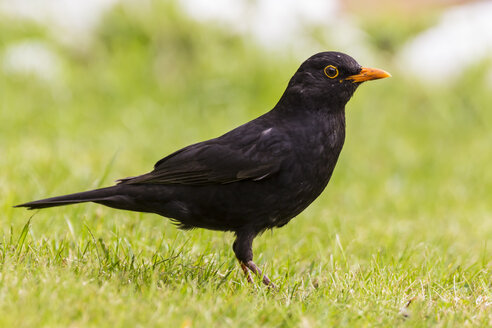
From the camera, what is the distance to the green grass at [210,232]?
3.03m

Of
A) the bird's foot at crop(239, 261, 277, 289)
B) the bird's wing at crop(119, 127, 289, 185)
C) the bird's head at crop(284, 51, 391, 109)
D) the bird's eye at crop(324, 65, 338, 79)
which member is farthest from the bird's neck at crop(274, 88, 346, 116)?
the bird's foot at crop(239, 261, 277, 289)

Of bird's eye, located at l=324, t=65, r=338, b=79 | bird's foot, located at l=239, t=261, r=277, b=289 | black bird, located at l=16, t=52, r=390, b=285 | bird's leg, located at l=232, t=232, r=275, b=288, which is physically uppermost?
bird's eye, located at l=324, t=65, r=338, b=79

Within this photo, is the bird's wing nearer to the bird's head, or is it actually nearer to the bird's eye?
the bird's head

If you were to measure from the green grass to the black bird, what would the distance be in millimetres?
219

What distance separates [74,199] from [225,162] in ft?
2.63

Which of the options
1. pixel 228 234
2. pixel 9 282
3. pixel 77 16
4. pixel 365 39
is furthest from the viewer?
pixel 365 39

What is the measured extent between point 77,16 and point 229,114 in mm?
2702

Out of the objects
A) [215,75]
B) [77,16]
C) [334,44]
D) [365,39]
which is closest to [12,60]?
[77,16]

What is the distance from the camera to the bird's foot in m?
3.56

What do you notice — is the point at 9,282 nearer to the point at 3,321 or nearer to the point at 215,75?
the point at 3,321

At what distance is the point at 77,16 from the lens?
30.5ft

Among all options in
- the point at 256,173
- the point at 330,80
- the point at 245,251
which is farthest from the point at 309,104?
the point at 245,251

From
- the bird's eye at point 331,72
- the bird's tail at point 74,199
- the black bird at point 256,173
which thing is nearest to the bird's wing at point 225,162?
the black bird at point 256,173

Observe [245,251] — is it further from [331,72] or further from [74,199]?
[331,72]
